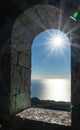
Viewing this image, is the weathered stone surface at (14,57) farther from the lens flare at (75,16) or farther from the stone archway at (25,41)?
the lens flare at (75,16)

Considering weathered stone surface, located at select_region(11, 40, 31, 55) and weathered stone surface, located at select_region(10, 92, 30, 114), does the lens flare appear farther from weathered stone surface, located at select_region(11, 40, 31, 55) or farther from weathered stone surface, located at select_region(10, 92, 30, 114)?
weathered stone surface, located at select_region(10, 92, 30, 114)

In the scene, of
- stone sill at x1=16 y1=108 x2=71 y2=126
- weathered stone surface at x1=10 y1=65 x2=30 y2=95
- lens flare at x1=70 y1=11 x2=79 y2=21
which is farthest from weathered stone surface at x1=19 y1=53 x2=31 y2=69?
lens flare at x1=70 y1=11 x2=79 y2=21

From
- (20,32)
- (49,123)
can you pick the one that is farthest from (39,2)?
(49,123)

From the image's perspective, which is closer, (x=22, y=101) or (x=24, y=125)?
(x=24, y=125)

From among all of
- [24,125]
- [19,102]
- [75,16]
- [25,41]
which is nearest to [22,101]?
[19,102]

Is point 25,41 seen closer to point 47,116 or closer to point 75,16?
point 75,16

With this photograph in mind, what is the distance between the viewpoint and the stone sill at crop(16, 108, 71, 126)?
3014 mm

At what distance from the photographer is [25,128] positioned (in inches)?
123

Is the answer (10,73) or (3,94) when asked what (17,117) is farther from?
(10,73)

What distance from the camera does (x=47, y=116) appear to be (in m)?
3.33

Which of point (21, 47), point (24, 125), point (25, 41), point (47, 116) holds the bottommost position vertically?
point (24, 125)

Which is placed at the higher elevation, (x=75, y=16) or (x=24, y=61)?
(x=75, y=16)

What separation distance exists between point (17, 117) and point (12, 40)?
4.80ft

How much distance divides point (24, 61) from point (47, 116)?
1269 millimetres
